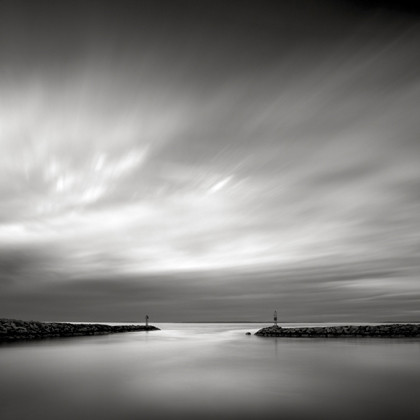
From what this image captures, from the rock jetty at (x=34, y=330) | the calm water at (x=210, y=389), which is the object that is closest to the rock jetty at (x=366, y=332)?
the calm water at (x=210, y=389)

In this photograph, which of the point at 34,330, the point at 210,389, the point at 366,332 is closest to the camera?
the point at 210,389

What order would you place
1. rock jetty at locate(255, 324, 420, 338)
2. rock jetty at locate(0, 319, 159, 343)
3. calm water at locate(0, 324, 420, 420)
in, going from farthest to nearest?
rock jetty at locate(255, 324, 420, 338)
rock jetty at locate(0, 319, 159, 343)
calm water at locate(0, 324, 420, 420)

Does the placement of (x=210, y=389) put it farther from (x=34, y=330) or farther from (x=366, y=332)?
(x=34, y=330)

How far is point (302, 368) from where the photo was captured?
592 inches

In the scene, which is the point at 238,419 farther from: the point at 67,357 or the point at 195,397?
the point at 67,357

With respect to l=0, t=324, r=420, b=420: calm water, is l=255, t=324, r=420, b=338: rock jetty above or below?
below

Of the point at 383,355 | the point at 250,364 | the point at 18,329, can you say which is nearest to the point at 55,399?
the point at 250,364

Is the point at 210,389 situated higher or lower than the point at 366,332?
higher

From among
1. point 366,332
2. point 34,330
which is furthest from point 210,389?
point 34,330

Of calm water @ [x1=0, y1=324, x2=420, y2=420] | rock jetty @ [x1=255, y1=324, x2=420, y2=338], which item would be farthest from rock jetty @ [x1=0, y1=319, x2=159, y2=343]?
rock jetty @ [x1=255, y1=324, x2=420, y2=338]

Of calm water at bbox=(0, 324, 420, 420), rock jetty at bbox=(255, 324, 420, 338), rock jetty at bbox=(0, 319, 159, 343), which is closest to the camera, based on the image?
calm water at bbox=(0, 324, 420, 420)

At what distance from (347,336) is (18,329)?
31519 mm

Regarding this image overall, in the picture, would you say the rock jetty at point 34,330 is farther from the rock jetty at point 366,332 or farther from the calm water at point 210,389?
the rock jetty at point 366,332

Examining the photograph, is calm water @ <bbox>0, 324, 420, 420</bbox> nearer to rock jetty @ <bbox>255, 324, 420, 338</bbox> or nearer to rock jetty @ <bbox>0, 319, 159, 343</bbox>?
rock jetty @ <bbox>0, 319, 159, 343</bbox>
